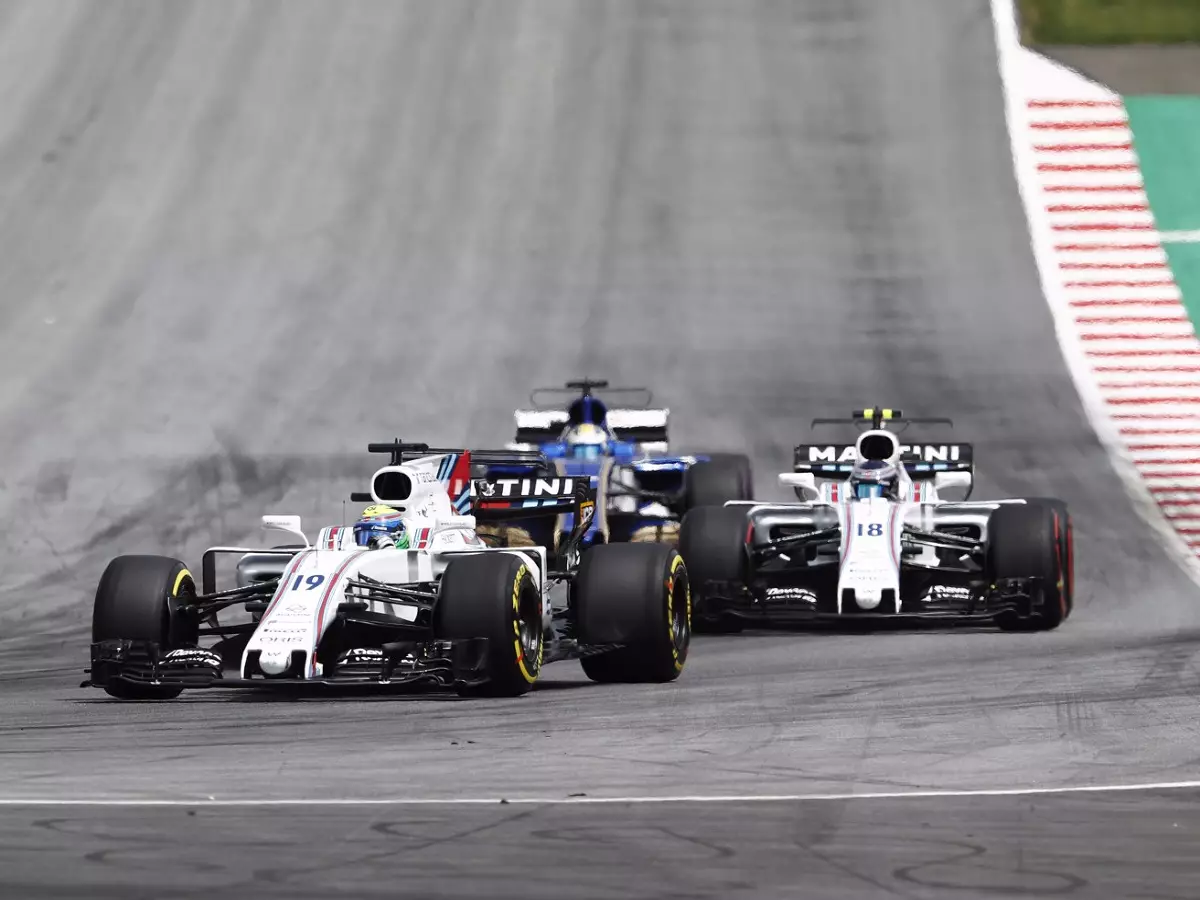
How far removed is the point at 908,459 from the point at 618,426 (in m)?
3.13

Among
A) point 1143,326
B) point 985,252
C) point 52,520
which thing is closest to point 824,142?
point 985,252

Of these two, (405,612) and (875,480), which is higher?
(875,480)

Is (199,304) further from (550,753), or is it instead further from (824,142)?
(550,753)

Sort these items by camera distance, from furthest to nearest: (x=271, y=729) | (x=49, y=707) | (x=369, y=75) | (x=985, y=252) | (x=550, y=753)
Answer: (x=369, y=75), (x=985, y=252), (x=49, y=707), (x=271, y=729), (x=550, y=753)

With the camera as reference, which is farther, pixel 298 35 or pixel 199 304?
pixel 298 35

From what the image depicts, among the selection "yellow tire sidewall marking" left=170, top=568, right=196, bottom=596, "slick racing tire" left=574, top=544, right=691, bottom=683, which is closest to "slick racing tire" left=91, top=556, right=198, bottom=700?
"yellow tire sidewall marking" left=170, top=568, right=196, bottom=596

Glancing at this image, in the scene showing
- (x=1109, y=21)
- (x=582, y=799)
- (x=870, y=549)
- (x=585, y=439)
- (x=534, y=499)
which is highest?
(x=1109, y=21)

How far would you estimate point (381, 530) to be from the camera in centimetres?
1435

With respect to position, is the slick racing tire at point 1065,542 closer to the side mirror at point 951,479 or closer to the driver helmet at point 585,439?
the side mirror at point 951,479

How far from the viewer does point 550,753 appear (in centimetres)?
1108

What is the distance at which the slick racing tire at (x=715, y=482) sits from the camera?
820 inches

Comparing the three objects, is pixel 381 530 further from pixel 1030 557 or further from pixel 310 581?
pixel 1030 557

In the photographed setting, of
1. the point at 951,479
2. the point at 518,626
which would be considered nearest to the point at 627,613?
the point at 518,626

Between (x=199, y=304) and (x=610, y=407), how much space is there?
6151mm
